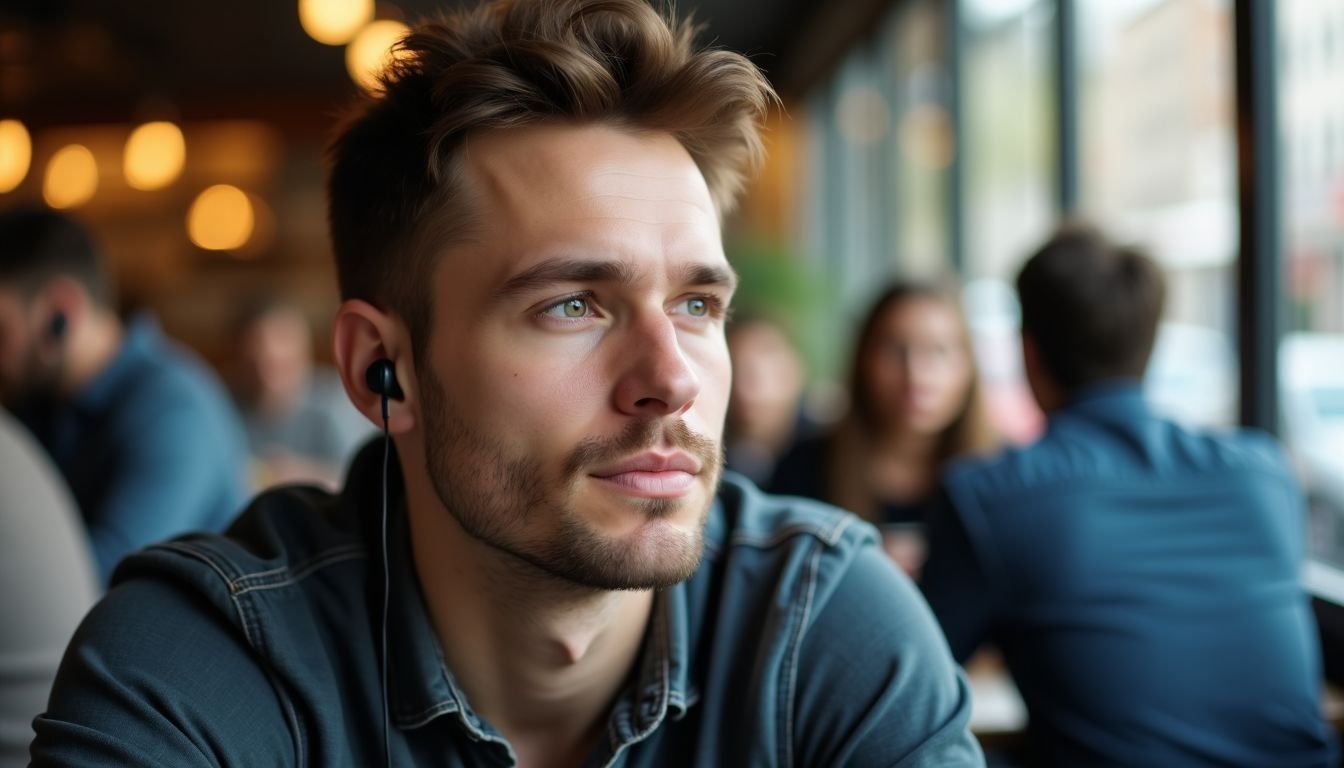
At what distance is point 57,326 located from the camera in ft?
10.1

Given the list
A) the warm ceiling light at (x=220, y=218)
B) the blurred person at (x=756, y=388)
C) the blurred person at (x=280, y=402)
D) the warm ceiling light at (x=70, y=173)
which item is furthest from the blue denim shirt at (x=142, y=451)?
the warm ceiling light at (x=220, y=218)

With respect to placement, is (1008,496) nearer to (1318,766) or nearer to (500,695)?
(1318,766)

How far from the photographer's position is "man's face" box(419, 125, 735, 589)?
122cm

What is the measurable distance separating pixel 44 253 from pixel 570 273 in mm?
2346

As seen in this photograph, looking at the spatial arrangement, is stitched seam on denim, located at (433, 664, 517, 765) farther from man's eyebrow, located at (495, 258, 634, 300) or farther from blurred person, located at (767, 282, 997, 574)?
blurred person, located at (767, 282, 997, 574)

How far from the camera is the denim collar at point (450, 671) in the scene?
1.28m

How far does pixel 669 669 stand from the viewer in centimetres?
131

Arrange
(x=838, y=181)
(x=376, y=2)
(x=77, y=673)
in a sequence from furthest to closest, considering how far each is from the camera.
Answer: (x=838, y=181)
(x=376, y=2)
(x=77, y=673)

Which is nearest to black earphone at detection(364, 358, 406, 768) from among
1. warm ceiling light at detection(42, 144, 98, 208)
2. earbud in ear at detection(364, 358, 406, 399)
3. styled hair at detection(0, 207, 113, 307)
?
earbud in ear at detection(364, 358, 406, 399)

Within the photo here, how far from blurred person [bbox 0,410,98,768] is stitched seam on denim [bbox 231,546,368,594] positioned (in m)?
0.83

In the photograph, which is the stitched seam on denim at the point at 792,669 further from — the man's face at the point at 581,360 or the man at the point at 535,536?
the man's face at the point at 581,360

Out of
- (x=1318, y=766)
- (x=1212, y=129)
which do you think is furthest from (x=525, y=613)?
(x=1212, y=129)

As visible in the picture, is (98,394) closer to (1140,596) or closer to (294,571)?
(294,571)

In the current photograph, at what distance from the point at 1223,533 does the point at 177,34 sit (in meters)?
8.36
